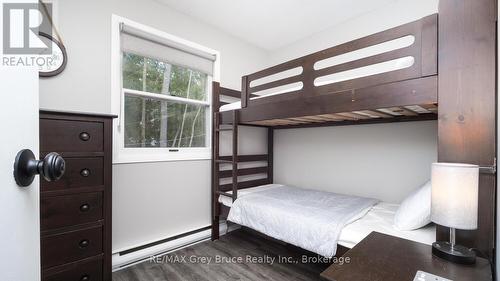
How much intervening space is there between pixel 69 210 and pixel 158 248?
107 cm

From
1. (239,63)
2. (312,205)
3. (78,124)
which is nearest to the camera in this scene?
(78,124)

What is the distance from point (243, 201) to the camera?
7.36ft

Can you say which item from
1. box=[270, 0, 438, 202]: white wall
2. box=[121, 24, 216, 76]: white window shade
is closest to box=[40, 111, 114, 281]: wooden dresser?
box=[121, 24, 216, 76]: white window shade

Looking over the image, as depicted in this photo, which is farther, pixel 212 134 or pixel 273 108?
pixel 212 134

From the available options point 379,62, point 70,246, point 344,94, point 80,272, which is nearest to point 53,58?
point 70,246

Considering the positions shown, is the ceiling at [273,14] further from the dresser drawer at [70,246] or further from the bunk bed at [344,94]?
the dresser drawer at [70,246]

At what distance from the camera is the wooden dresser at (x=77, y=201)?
1308 mm

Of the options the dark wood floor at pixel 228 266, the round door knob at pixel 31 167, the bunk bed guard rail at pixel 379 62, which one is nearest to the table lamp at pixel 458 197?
the bunk bed guard rail at pixel 379 62

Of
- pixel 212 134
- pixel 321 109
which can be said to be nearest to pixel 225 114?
pixel 212 134

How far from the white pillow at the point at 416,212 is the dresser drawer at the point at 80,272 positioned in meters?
1.99

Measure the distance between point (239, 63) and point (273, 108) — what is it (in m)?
1.27

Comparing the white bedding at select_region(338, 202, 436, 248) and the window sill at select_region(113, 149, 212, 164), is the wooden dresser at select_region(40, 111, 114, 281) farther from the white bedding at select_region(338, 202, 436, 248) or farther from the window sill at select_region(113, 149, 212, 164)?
the white bedding at select_region(338, 202, 436, 248)

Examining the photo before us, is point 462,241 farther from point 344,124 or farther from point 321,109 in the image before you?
point 344,124

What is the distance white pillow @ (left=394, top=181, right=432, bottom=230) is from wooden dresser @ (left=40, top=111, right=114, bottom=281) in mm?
1944
